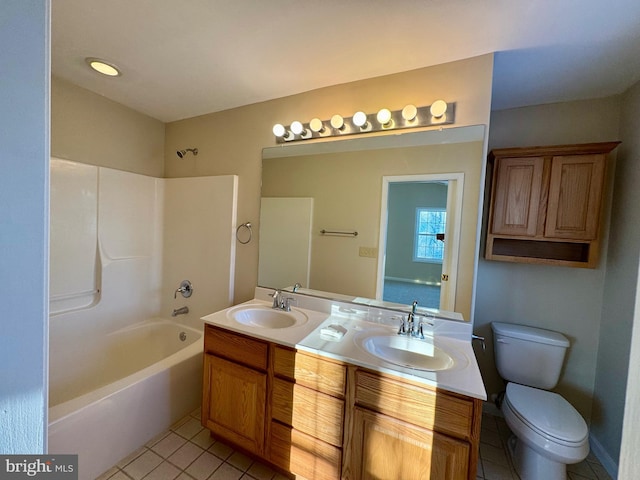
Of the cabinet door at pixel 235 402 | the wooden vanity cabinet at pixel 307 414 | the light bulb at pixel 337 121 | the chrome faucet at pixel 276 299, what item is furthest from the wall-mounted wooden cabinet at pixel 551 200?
the cabinet door at pixel 235 402

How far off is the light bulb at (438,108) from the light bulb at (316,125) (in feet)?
2.37

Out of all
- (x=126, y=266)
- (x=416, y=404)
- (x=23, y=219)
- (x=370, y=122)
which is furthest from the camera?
(x=126, y=266)

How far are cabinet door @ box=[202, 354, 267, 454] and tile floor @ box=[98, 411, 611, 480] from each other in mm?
145

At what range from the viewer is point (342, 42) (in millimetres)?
1428

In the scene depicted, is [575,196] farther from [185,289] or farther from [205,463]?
[185,289]

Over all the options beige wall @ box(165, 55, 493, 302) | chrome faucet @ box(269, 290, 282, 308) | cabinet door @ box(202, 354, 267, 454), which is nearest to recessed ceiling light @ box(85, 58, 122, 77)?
beige wall @ box(165, 55, 493, 302)

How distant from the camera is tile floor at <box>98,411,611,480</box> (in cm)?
152

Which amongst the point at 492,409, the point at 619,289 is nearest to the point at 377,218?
the point at 619,289

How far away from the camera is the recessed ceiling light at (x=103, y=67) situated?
1684 mm

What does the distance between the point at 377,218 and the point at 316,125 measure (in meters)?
0.78

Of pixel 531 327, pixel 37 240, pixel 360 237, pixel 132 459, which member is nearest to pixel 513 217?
pixel 531 327

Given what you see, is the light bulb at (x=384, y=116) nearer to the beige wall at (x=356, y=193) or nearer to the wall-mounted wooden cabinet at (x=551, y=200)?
the beige wall at (x=356, y=193)

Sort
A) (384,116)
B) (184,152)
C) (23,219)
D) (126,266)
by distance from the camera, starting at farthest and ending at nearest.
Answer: (184,152)
(126,266)
(384,116)
(23,219)

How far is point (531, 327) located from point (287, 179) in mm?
2109
